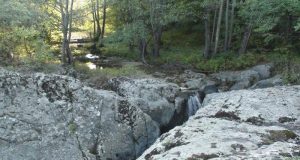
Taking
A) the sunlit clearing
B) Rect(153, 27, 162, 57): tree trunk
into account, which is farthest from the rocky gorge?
Rect(153, 27, 162, 57): tree trunk

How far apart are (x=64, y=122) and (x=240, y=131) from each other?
22.8 feet

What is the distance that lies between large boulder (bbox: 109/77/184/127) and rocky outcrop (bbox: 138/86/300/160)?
323cm

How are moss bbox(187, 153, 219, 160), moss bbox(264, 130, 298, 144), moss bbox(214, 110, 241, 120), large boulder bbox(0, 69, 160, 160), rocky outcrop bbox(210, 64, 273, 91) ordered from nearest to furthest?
moss bbox(187, 153, 219, 160) < moss bbox(264, 130, 298, 144) < moss bbox(214, 110, 241, 120) < large boulder bbox(0, 69, 160, 160) < rocky outcrop bbox(210, 64, 273, 91)

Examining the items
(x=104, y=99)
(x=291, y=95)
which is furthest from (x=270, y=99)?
(x=104, y=99)

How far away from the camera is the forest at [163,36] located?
953 inches

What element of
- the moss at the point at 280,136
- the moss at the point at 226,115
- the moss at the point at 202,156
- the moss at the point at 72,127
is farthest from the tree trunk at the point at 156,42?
the moss at the point at 202,156

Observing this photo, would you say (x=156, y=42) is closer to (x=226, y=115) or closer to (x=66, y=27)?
(x=66, y=27)

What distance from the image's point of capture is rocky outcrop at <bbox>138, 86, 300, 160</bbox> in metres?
10.4

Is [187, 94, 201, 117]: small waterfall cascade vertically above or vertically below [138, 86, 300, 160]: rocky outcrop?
below

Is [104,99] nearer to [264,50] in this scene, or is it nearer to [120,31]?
[120,31]

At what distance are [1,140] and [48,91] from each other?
106 inches

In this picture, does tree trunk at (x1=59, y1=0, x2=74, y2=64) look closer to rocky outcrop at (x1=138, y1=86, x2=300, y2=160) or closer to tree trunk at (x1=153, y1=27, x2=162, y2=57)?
tree trunk at (x1=153, y1=27, x2=162, y2=57)

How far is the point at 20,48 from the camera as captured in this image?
80.6ft

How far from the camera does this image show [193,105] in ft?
72.8
